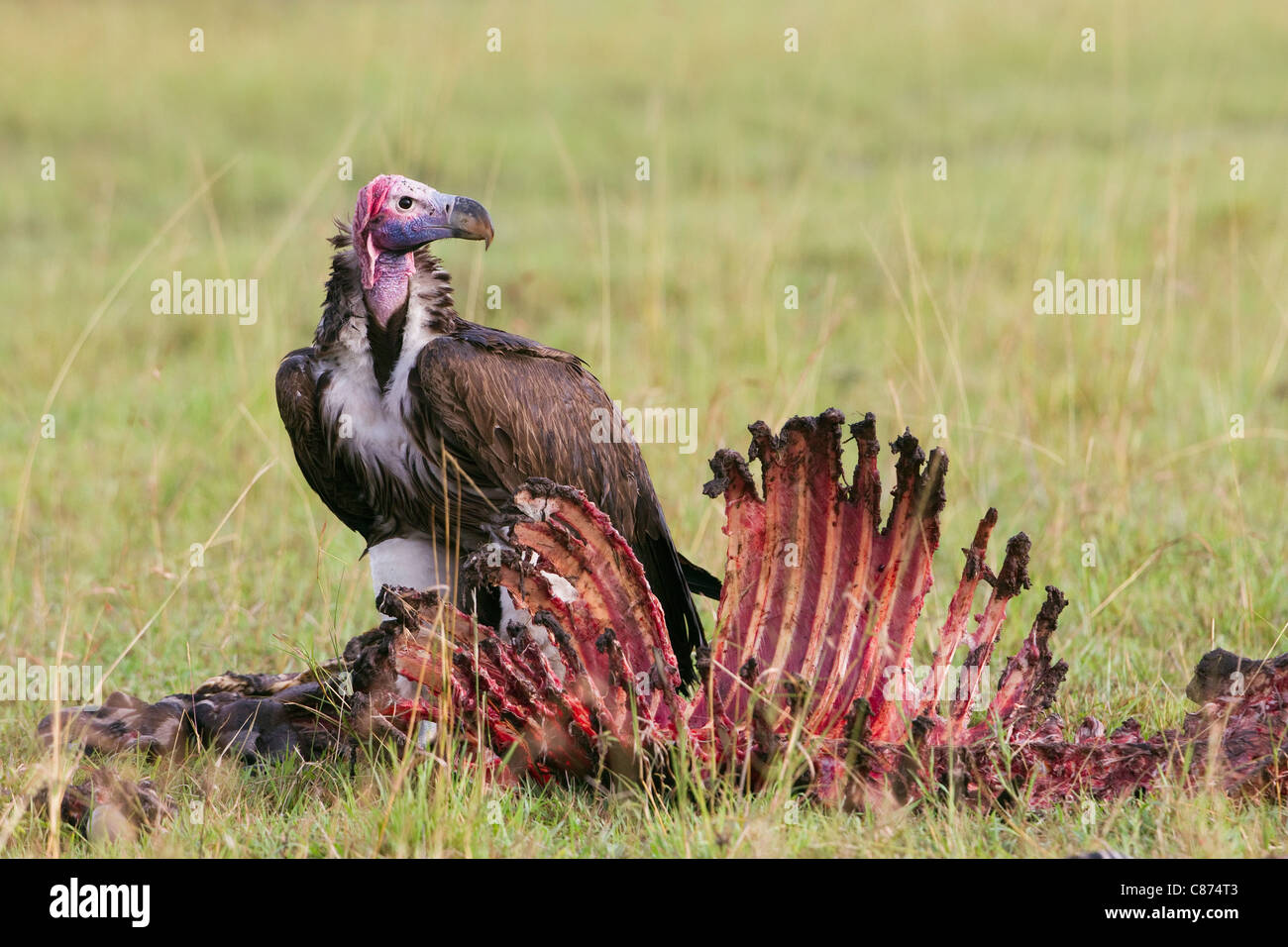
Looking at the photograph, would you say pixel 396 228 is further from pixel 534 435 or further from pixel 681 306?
pixel 681 306

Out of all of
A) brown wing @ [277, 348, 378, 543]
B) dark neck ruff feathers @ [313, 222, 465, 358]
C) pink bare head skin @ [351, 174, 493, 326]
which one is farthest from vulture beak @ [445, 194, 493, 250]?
brown wing @ [277, 348, 378, 543]

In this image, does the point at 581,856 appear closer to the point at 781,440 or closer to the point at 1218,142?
the point at 781,440

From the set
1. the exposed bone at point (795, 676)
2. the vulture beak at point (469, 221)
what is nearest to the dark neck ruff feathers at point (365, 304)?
the vulture beak at point (469, 221)

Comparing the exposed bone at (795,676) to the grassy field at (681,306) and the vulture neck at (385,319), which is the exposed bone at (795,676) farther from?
the vulture neck at (385,319)

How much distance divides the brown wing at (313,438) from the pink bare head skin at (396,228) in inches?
11.1

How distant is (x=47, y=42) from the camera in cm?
1648

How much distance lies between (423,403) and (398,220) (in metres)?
0.52

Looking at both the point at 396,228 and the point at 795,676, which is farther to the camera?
the point at 396,228

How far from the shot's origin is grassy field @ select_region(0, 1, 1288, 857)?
4020mm

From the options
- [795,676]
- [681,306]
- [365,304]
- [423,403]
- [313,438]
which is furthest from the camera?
[681,306]

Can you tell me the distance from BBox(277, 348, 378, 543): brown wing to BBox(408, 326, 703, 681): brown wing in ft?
1.11

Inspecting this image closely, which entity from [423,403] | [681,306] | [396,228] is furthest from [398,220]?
[681,306]

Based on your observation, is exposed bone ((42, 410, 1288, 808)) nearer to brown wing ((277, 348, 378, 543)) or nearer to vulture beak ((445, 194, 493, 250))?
brown wing ((277, 348, 378, 543))

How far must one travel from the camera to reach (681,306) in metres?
9.59
